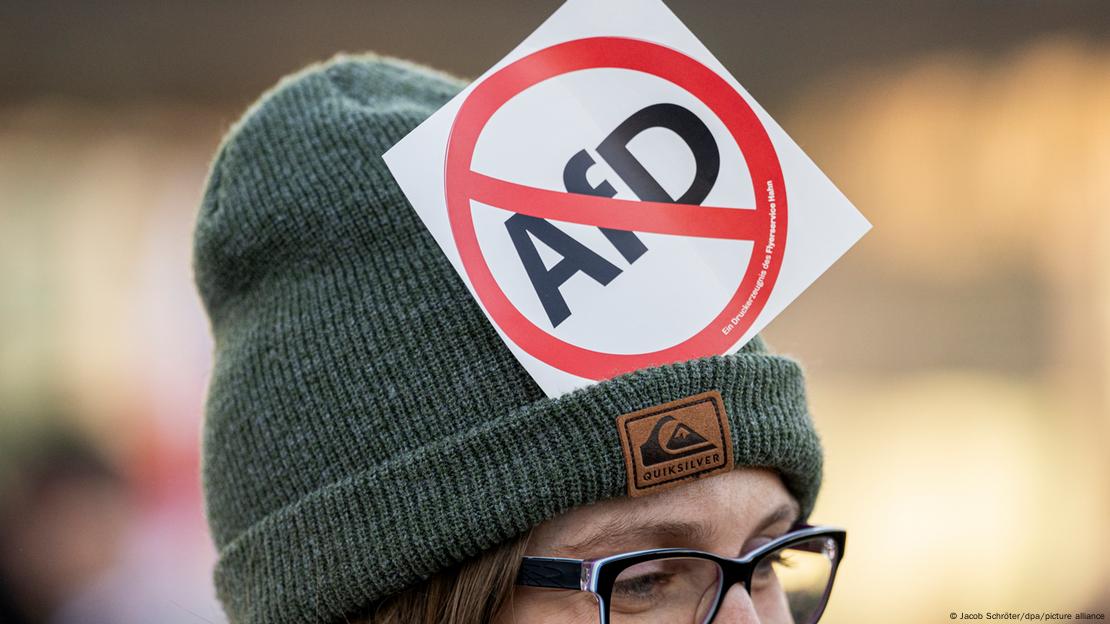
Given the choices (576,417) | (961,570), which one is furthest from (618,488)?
(961,570)

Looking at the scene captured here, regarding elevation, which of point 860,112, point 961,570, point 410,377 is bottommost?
point 961,570

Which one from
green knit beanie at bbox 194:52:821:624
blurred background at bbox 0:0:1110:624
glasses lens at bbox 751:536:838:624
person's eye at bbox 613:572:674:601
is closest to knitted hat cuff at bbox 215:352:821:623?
green knit beanie at bbox 194:52:821:624

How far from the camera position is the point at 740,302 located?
1.27 metres

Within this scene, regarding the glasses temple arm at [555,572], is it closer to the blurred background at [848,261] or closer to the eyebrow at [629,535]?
the eyebrow at [629,535]

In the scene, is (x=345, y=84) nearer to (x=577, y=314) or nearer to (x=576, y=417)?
(x=577, y=314)

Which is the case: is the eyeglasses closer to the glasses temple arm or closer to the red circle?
the glasses temple arm

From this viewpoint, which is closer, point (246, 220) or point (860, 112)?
point (246, 220)

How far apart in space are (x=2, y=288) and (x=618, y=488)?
170 inches

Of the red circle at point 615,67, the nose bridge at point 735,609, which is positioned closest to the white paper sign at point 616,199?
the red circle at point 615,67

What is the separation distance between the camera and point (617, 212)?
128 centimetres

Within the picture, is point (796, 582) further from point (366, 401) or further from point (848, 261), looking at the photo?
point (848, 261)

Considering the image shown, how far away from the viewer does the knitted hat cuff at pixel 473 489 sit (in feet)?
3.88

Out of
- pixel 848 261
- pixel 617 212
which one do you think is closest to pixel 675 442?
pixel 617 212

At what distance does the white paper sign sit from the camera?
4.08 ft
